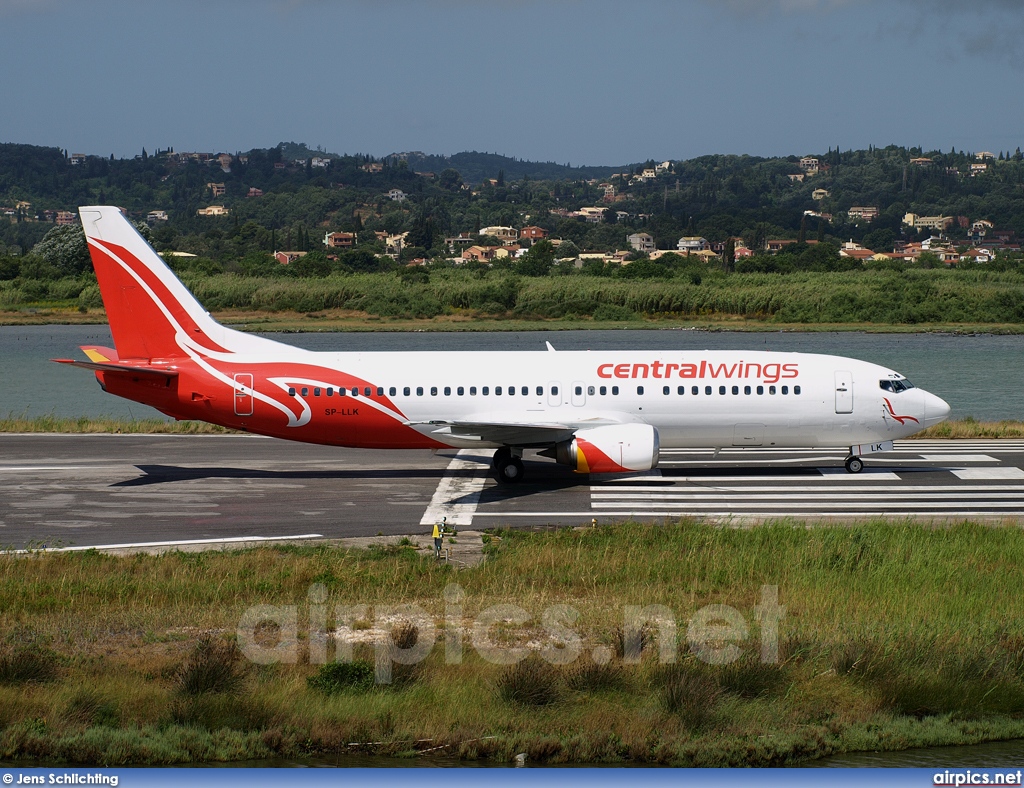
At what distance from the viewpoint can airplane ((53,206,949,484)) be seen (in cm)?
3462

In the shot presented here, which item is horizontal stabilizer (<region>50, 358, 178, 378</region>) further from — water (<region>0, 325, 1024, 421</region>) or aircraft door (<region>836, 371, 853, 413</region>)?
water (<region>0, 325, 1024, 421</region>)

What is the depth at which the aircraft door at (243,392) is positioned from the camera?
34531 millimetres

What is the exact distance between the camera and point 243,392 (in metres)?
34.5

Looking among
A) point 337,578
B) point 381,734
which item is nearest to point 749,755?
point 381,734

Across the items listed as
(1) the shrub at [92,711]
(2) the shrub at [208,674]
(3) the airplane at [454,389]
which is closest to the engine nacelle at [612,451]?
(3) the airplane at [454,389]

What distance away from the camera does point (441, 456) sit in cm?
3975

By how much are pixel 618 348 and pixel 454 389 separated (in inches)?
2394

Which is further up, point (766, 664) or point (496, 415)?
point (496, 415)

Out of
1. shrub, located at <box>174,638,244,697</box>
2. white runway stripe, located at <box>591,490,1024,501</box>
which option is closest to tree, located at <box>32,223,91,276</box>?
white runway stripe, located at <box>591,490,1024,501</box>

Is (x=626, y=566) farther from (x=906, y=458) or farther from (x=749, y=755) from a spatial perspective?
(x=906, y=458)

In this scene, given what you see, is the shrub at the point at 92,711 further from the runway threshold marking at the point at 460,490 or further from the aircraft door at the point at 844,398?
the aircraft door at the point at 844,398

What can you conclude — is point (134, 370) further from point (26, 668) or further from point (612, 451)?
point (26, 668)

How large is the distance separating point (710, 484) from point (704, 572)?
11396 mm

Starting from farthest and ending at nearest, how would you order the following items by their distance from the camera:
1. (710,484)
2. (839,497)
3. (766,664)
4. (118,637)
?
1. (710,484)
2. (839,497)
3. (118,637)
4. (766,664)
